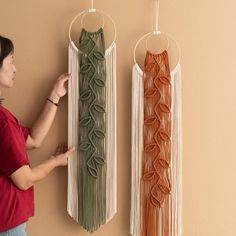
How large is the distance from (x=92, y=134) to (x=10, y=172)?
1.20 ft

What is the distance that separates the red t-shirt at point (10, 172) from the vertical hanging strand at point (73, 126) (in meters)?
0.23

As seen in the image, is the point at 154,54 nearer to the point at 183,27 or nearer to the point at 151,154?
the point at 183,27

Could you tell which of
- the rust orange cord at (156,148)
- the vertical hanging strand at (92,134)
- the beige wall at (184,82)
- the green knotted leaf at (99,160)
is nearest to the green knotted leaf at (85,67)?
the vertical hanging strand at (92,134)

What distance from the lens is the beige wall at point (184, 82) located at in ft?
5.53

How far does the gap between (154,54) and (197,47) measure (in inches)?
7.0

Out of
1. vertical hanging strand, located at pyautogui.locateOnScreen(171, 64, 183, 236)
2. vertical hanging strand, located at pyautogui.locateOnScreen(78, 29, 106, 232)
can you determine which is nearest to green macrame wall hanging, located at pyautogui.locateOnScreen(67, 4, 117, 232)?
vertical hanging strand, located at pyautogui.locateOnScreen(78, 29, 106, 232)

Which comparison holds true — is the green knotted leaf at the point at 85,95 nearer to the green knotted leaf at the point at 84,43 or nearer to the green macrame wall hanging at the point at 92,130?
the green macrame wall hanging at the point at 92,130

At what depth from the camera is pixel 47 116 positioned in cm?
166

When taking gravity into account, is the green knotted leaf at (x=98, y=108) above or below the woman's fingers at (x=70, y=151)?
above

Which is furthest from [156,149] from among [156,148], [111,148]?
[111,148]

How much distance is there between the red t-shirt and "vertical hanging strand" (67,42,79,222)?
0.76ft

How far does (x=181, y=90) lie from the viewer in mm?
1682

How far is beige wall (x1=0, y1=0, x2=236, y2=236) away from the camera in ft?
5.53

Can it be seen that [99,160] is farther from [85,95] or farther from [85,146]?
[85,95]
